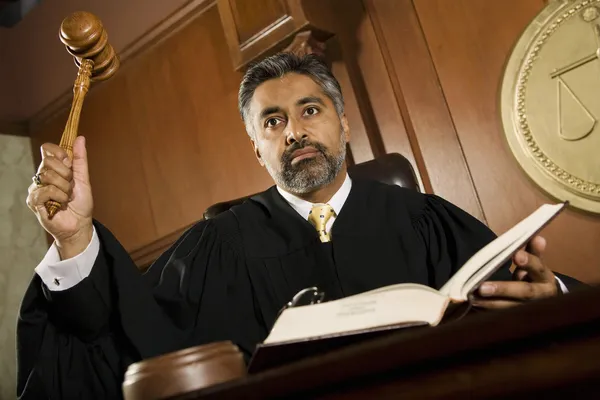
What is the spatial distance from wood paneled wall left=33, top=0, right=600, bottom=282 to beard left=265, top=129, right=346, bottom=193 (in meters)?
0.69

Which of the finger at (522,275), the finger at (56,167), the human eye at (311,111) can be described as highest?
the human eye at (311,111)

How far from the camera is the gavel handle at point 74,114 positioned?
1.34 m

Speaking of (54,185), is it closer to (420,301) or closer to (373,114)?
(420,301)

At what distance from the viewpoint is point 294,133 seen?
205 cm

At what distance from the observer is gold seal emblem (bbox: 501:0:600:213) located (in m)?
2.18

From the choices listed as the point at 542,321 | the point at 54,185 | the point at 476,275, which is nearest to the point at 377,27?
the point at 54,185

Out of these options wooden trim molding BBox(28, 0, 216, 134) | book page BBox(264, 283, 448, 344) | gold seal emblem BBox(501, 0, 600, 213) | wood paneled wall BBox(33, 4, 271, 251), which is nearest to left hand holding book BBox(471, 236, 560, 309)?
book page BBox(264, 283, 448, 344)

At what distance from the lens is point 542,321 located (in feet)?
1.72

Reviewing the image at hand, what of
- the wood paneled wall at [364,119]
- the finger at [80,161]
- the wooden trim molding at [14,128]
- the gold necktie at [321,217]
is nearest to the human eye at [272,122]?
the gold necktie at [321,217]

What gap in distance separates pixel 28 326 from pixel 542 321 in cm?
108

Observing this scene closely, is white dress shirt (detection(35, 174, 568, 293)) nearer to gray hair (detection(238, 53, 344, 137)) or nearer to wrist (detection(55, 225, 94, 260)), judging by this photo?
wrist (detection(55, 225, 94, 260))

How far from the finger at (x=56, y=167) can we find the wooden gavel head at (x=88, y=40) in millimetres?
246

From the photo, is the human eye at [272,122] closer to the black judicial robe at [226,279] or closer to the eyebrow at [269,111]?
the eyebrow at [269,111]

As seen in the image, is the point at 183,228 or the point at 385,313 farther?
the point at 183,228
